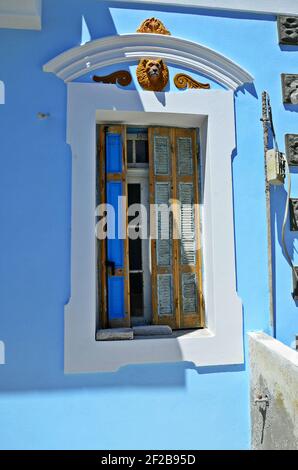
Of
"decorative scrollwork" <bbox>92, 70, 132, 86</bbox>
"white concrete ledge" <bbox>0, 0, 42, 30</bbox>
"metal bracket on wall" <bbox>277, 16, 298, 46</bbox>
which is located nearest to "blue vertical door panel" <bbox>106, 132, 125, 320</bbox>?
"decorative scrollwork" <bbox>92, 70, 132, 86</bbox>

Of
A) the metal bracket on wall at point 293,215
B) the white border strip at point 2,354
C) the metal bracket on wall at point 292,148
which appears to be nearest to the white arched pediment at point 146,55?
the metal bracket on wall at point 292,148

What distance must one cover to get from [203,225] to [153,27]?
6.25 feet

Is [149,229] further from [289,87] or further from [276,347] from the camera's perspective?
[289,87]

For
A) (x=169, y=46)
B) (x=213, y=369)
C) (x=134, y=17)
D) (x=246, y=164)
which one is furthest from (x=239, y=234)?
(x=134, y=17)

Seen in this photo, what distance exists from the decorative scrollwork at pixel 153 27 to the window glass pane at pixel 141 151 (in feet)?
3.25

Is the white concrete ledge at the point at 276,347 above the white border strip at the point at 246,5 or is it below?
below

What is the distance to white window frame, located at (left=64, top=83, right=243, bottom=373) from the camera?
3023 mm

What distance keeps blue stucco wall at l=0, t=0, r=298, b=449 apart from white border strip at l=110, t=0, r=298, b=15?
0.34ft

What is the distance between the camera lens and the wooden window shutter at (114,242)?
10.8 feet

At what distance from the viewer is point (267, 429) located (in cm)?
287

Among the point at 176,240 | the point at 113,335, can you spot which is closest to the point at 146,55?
the point at 176,240

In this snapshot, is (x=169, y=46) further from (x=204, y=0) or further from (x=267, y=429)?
(x=267, y=429)

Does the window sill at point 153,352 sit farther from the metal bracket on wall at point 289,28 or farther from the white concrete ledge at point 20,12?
the metal bracket on wall at point 289,28

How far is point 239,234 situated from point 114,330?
144cm
